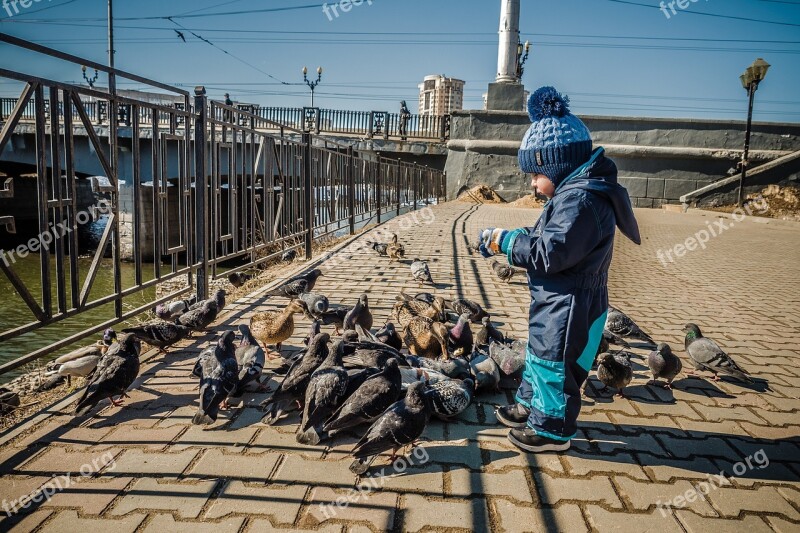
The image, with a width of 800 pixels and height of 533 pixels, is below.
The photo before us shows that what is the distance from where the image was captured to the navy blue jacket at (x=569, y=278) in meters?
2.95

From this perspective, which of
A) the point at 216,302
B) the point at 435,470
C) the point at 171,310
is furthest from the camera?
the point at 171,310

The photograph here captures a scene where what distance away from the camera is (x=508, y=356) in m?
4.35

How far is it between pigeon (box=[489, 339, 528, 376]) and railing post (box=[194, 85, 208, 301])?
369 cm

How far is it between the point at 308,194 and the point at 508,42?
75.5ft

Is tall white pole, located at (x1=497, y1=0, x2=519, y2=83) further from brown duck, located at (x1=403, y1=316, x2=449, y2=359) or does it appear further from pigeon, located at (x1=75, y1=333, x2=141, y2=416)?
pigeon, located at (x1=75, y1=333, x2=141, y2=416)

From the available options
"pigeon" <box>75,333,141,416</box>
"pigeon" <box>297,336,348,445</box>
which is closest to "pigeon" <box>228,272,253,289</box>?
"pigeon" <box>75,333,141,416</box>

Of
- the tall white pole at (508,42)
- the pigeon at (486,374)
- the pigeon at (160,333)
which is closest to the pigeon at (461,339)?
the pigeon at (486,374)

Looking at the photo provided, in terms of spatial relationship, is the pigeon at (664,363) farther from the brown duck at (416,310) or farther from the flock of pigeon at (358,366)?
the brown duck at (416,310)

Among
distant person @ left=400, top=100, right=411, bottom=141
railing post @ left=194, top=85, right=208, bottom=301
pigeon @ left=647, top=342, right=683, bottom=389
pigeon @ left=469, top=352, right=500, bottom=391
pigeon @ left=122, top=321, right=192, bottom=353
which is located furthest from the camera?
distant person @ left=400, top=100, right=411, bottom=141

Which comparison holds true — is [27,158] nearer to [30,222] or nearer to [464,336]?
[30,222]

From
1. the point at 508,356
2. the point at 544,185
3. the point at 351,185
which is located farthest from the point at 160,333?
the point at 351,185

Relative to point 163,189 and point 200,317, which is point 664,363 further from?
point 163,189

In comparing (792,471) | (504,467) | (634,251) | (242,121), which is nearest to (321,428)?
(504,467)

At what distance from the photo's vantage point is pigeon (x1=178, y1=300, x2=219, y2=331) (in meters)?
5.09
